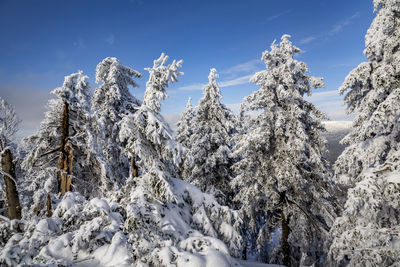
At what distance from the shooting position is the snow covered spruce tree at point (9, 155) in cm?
764

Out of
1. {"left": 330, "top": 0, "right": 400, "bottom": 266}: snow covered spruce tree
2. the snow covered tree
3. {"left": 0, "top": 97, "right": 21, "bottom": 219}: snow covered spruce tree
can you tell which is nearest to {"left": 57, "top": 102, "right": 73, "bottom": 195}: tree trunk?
{"left": 0, "top": 97, "right": 21, "bottom": 219}: snow covered spruce tree

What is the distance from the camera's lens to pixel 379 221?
5906 millimetres

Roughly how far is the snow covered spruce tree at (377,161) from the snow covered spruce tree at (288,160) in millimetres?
1600

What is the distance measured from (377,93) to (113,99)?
1265 cm

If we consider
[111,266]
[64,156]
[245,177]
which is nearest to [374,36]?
[245,177]

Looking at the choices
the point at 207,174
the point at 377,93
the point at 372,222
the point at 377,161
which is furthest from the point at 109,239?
the point at 207,174

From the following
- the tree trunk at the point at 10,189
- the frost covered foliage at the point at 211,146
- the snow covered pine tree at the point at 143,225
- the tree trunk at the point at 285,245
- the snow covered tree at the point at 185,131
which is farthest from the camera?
the snow covered tree at the point at 185,131

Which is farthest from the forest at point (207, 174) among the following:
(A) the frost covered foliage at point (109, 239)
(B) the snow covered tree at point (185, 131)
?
(B) the snow covered tree at point (185, 131)

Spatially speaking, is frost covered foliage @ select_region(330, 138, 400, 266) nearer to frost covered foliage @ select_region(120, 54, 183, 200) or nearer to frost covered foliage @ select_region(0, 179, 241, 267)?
frost covered foliage @ select_region(0, 179, 241, 267)

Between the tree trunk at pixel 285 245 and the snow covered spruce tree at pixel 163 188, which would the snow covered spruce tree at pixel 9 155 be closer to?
the snow covered spruce tree at pixel 163 188

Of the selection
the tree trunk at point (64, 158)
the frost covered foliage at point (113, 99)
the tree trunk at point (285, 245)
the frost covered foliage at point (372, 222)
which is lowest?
the tree trunk at point (285, 245)

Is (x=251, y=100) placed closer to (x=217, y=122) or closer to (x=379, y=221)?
(x=217, y=122)

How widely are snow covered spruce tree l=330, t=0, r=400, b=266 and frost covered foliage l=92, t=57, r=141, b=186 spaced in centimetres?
1008

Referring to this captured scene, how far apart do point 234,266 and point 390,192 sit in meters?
4.12
